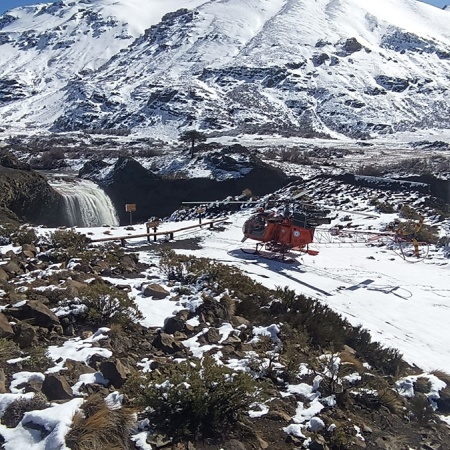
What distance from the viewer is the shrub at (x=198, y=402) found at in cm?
476

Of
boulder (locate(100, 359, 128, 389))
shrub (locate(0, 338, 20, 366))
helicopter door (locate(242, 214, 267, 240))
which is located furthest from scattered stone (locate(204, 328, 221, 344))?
helicopter door (locate(242, 214, 267, 240))

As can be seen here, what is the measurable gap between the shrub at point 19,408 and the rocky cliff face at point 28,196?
21.5 metres

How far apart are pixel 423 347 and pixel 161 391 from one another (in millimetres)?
6403

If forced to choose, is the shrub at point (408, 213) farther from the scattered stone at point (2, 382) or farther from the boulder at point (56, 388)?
the scattered stone at point (2, 382)

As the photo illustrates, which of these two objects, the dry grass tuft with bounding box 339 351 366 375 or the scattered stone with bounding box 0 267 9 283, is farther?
the scattered stone with bounding box 0 267 9 283

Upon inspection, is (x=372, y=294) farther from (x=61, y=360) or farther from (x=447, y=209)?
(x=447, y=209)

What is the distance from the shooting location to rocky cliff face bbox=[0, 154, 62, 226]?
24734 mm

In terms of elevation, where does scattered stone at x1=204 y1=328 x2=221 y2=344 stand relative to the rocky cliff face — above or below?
below

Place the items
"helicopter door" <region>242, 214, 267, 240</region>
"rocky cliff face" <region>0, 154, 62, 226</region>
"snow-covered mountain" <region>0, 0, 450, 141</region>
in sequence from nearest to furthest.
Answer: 1. "helicopter door" <region>242, 214, 267, 240</region>
2. "rocky cliff face" <region>0, 154, 62, 226</region>
3. "snow-covered mountain" <region>0, 0, 450, 141</region>

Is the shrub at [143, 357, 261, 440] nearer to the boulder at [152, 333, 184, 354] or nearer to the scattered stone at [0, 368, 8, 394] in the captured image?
the boulder at [152, 333, 184, 354]

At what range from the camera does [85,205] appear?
29.1 metres

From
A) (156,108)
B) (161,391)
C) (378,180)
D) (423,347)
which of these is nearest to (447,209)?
(378,180)

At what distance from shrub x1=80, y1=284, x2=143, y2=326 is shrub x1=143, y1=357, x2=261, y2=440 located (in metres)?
2.26

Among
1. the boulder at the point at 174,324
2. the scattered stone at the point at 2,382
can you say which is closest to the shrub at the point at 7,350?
the scattered stone at the point at 2,382
